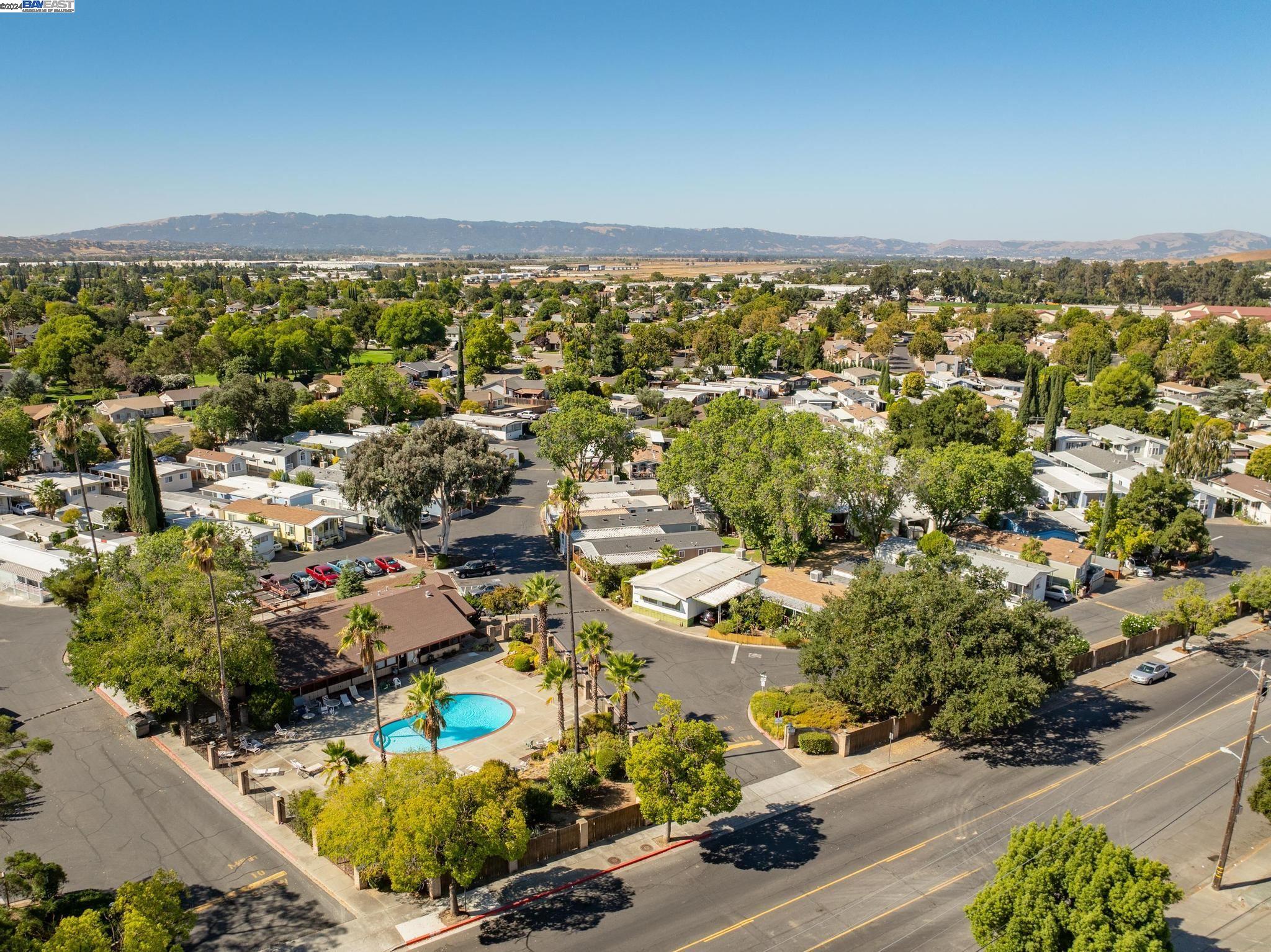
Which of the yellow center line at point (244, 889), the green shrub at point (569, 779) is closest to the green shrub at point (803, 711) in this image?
the green shrub at point (569, 779)

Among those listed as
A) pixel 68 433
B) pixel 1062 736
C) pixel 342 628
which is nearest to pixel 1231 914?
pixel 1062 736

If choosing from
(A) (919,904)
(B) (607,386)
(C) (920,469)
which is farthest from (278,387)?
(A) (919,904)

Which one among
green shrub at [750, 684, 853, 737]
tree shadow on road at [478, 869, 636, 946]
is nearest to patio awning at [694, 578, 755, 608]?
green shrub at [750, 684, 853, 737]

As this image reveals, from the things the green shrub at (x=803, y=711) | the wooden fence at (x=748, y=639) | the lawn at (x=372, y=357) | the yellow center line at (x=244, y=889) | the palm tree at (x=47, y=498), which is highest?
the lawn at (x=372, y=357)

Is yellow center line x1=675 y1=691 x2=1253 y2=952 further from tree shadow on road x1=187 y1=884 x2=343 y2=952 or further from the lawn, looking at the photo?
the lawn

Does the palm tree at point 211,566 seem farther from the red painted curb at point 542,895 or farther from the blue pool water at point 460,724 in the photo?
the red painted curb at point 542,895

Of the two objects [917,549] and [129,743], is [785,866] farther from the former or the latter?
[917,549]
